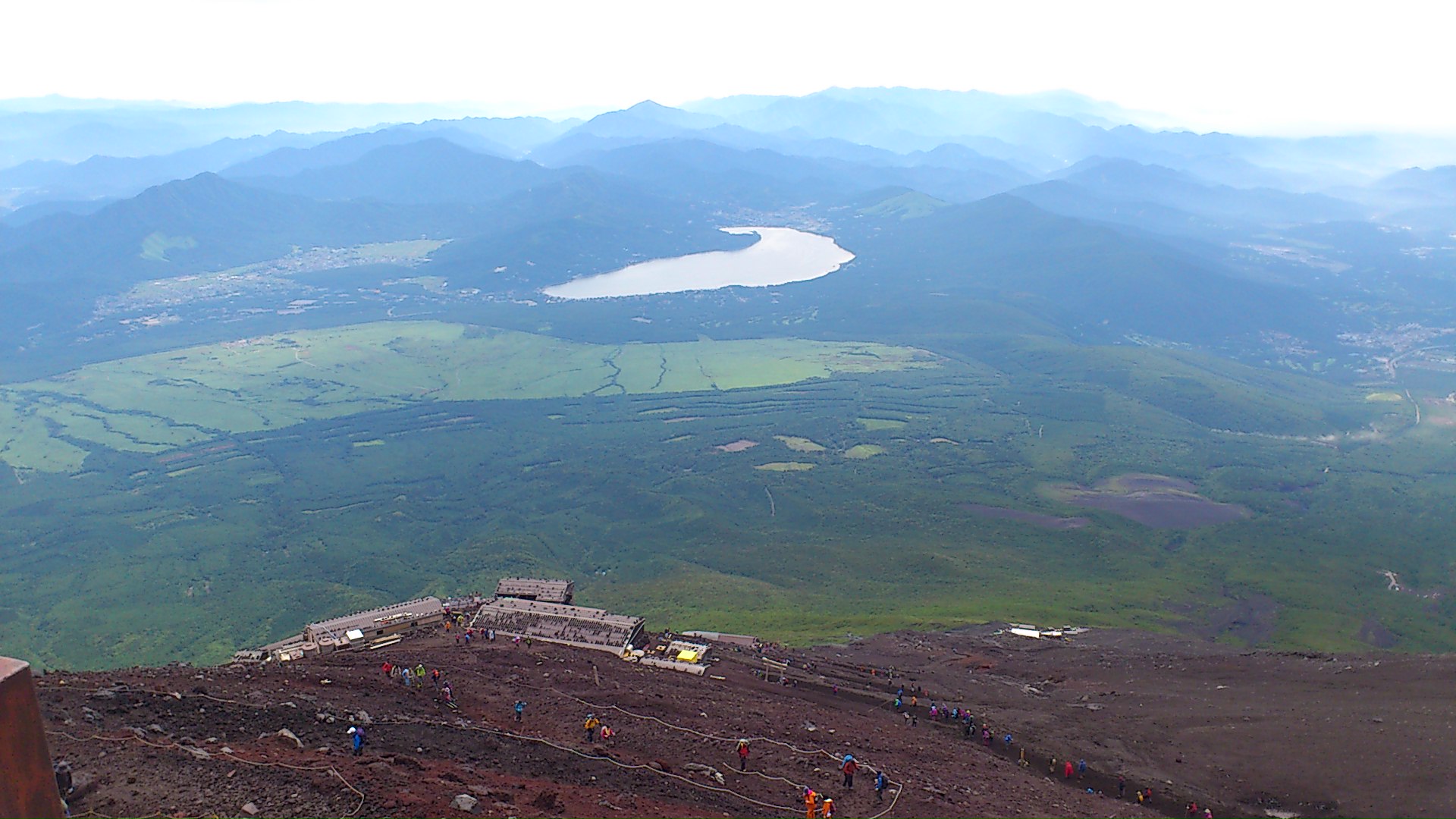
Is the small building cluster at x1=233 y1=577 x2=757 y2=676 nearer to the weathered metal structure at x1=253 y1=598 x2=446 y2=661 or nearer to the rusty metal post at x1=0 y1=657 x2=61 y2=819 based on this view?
the weathered metal structure at x1=253 y1=598 x2=446 y2=661

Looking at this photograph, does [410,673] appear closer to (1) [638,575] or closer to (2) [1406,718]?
(2) [1406,718]

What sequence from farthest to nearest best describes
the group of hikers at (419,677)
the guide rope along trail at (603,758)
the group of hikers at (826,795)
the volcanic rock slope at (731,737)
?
the group of hikers at (419,677)
the guide rope along trail at (603,758)
the group of hikers at (826,795)
the volcanic rock slope at (731,737)

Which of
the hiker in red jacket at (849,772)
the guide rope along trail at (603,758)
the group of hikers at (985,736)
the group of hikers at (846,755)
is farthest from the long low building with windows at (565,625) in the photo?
the hiker in red jacket at (849,772)

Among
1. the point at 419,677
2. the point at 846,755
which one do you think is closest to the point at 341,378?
the point at 419,677

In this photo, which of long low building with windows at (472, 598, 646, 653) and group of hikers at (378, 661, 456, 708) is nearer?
group of hikers at (378, 661, 456, 708)

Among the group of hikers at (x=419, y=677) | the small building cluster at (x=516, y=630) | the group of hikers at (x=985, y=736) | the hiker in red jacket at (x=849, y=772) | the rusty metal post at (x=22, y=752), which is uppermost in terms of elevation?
the rusty metal post at (x=22, y=752)

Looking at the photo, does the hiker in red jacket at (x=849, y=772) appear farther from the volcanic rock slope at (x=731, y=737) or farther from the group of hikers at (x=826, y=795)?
the volcanic rock slope at (x=731, y=737)

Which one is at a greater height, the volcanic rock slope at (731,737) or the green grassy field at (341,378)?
the volcanic rock slope at (731,737)

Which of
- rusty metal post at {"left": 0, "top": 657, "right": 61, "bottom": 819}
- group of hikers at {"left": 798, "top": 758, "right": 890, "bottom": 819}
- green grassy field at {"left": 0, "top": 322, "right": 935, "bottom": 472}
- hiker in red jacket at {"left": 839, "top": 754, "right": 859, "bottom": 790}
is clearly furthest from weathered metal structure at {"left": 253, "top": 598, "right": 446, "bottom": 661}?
green grassy field at {"left": 0, "top": 322, "right": 935, "bottom": 472}
